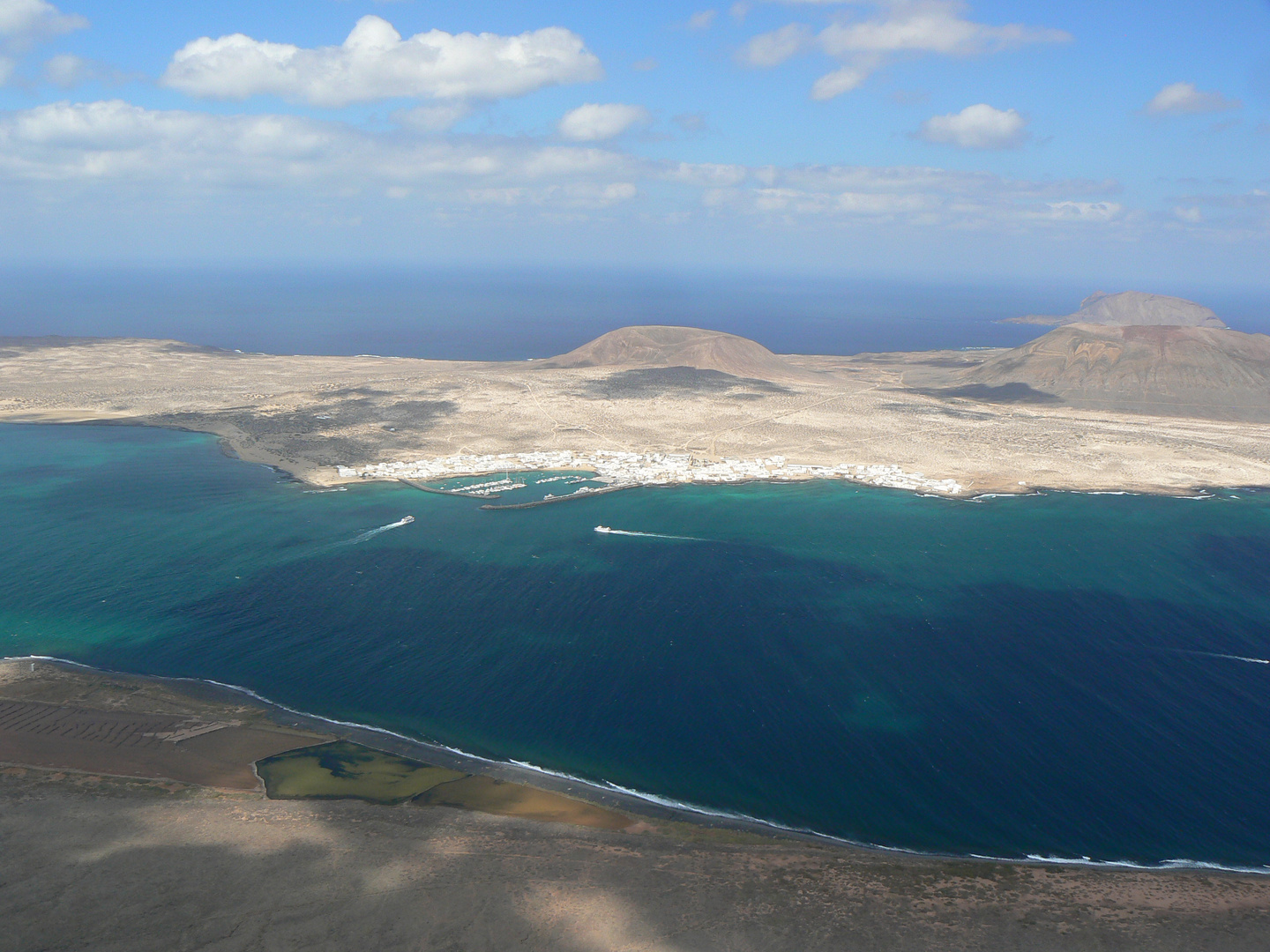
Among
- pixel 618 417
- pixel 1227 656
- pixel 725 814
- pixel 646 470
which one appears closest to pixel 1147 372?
pixel 618 417

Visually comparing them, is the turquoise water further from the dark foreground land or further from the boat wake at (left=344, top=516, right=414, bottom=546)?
the dark foreground land

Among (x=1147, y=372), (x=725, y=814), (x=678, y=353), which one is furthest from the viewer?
(x=678, y=353)

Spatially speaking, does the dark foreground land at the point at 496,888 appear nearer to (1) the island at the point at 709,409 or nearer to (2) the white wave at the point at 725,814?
(2) the white wave at the point at 725,814

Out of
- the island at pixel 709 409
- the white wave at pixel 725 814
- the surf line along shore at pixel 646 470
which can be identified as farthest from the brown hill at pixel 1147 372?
the white wave at pixel 725 814

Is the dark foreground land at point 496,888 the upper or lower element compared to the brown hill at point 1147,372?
lower

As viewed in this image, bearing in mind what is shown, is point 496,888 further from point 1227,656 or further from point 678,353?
point 678,353

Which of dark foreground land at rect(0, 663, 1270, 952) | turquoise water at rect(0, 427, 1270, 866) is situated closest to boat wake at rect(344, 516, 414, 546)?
turquoise water at rect(0, 427, 1270, 866)

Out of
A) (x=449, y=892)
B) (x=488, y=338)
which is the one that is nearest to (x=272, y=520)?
(x=449, y=892)
